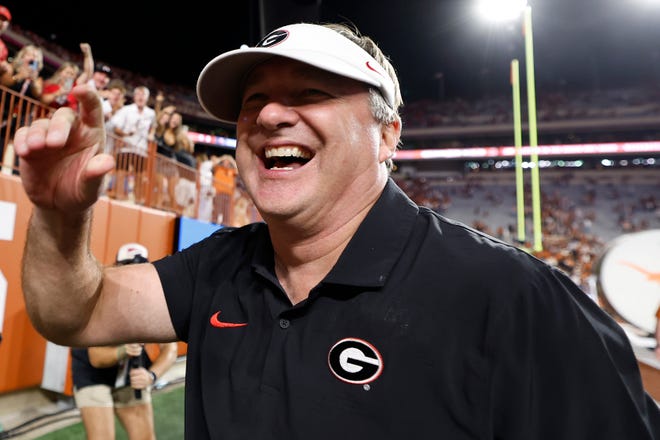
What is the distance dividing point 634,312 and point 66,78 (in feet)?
18.8

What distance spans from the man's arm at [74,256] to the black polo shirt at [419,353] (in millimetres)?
259

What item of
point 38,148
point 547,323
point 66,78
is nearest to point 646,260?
point 547,323

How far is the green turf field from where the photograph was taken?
3.73 meters

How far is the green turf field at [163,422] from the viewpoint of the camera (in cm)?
373

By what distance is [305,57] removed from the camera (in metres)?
1.08

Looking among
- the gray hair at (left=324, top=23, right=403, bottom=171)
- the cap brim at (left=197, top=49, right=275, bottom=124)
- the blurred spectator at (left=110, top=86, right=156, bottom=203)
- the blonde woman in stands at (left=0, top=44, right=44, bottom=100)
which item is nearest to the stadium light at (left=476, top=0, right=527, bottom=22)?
the blurred spectator at (left=110, top=86, right=156, bottom=203)

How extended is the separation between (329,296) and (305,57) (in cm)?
59

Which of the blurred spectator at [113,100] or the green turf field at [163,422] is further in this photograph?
the blurred spectator at [113,100]

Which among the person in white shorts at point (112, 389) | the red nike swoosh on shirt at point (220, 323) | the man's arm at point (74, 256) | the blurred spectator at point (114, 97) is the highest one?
the blurred spectator at point (114, 97)

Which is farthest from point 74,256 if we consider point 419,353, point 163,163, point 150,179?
point 163,163

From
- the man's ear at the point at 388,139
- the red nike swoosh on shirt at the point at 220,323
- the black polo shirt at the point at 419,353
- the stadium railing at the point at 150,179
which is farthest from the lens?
the stadium railing at the point at 150,179

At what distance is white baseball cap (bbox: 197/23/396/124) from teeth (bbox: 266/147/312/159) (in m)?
0.23

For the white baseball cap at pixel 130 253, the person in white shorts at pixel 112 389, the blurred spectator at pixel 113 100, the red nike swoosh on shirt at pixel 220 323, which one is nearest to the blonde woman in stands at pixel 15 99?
the blurred spectator at pixel 113 100

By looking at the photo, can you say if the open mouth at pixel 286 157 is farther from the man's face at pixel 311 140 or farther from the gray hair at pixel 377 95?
the gray hair at pixel 377 95
